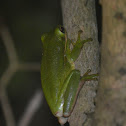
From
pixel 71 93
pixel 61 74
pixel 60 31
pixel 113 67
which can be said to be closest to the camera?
pixel 113 67

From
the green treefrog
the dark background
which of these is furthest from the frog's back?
the dark background

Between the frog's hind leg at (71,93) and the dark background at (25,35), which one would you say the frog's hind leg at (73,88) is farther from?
the dark background at (25,35)

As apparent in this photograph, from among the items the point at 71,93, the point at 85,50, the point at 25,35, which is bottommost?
the point at 25,35

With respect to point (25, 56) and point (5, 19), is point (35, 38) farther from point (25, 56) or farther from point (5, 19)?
point (5, 19)

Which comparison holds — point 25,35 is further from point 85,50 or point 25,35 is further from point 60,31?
point 85,50

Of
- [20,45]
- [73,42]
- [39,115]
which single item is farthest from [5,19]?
[73,42]

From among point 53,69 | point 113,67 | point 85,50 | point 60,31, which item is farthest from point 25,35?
point 113,67
